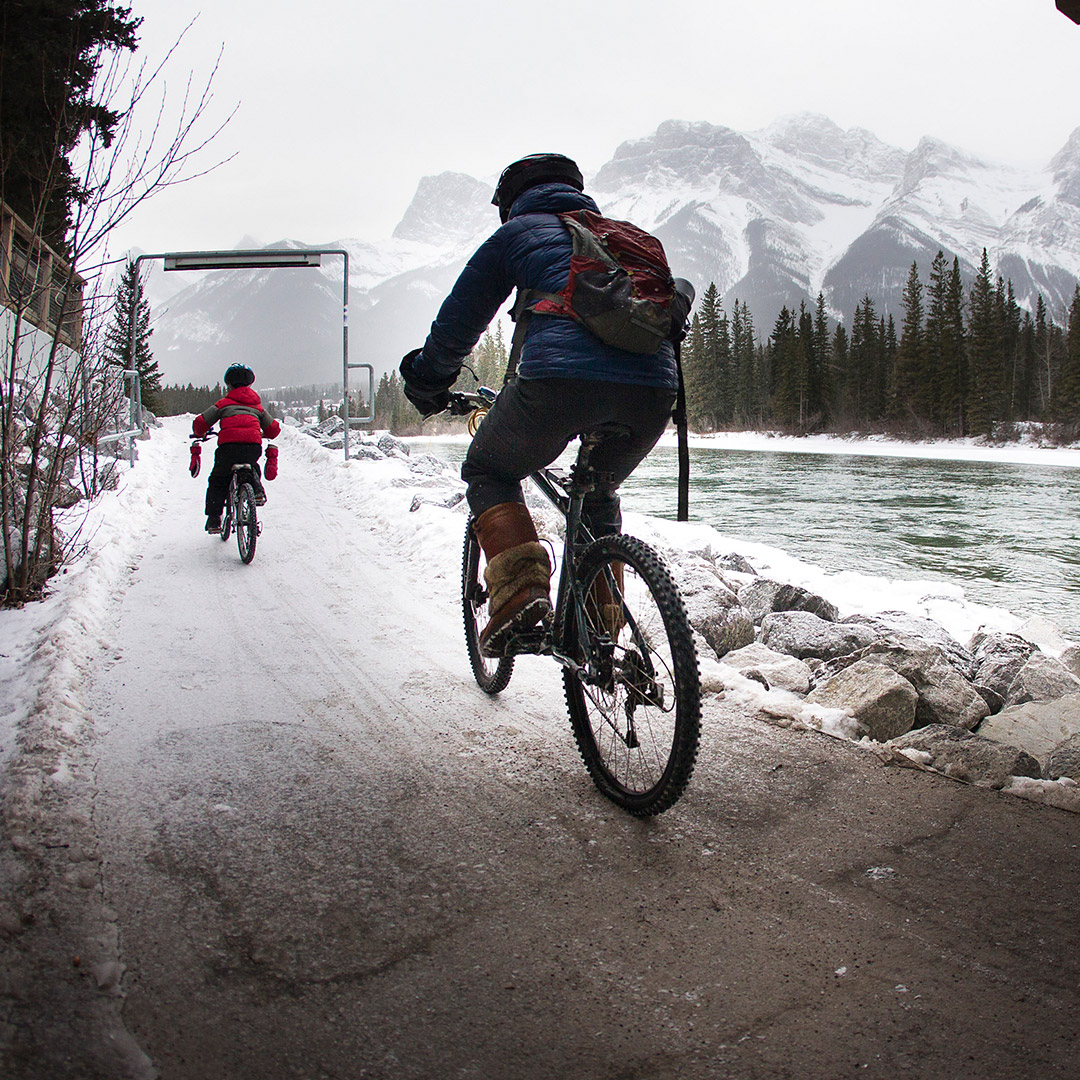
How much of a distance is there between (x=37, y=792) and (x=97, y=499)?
6825mm

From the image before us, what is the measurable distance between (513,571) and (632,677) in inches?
23.4

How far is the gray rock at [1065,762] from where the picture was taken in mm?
2859

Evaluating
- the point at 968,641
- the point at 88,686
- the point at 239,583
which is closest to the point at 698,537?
the point at 968,641

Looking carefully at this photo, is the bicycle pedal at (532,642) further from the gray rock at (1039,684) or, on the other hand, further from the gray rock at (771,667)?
the gray rock at (1039,684)

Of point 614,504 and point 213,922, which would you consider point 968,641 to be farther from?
point 213,922

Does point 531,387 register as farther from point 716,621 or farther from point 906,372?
point 906,372

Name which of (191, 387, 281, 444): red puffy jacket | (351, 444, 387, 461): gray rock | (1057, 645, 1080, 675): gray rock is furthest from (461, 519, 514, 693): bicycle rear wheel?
(351, 444, 387, 461): gray rock

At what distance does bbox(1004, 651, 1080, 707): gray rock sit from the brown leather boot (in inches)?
116

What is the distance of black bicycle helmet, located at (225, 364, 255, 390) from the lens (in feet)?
24.9

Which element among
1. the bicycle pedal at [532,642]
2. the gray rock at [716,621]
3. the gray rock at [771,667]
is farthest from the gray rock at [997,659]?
the bicycle pedal at [532,642]

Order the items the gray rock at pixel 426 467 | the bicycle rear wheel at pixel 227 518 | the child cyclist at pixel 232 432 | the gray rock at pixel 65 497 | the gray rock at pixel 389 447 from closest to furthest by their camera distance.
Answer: the gray rock at pixel 65 497, the bicycle rear wheel at pixel 227 518, the child cyclist at pixel 232 432, the gray rock at pixel 426 467, the gray rock at pixel 389 447

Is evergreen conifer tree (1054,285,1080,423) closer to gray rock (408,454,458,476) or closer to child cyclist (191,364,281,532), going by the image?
gray rock (408,454,458,476)

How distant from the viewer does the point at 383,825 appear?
2.47 metres

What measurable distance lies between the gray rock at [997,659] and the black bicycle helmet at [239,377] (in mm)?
6704
